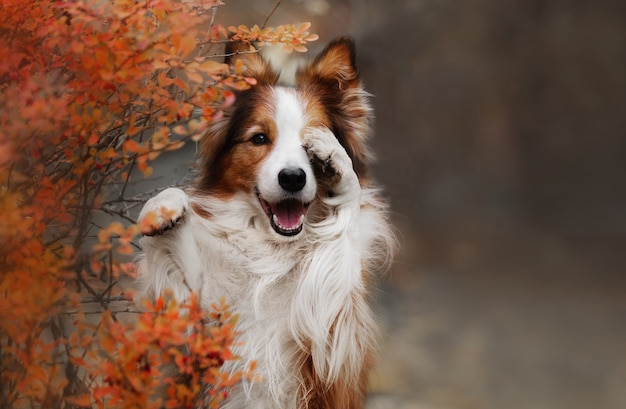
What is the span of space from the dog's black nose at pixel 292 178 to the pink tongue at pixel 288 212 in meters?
0.09

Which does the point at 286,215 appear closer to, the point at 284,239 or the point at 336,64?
the point at 284,239

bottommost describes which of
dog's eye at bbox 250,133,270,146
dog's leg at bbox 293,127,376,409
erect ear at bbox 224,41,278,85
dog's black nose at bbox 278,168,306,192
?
dog's leg at bbox 293,127,376,409

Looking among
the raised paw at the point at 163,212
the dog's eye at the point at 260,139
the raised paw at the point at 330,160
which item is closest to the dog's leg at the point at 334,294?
the raised paw at the point at 330,160

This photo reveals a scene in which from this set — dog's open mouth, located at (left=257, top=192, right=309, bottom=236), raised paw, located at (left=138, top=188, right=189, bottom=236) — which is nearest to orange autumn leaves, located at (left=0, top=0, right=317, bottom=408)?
raised paw, located at (left=138, top=188, right=189, bottom=236)

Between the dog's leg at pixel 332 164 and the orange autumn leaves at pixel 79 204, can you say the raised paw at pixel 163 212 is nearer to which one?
the orange autumn leaves at pixel 79 204

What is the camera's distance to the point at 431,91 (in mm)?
2873

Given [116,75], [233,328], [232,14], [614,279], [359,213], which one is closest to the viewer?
[116,75]

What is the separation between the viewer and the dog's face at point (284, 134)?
7.32 feet

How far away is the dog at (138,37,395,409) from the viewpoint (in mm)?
2225

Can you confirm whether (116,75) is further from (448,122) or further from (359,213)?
(448,122)

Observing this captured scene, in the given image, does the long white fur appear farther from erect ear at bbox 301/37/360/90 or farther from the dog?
erect ear at bbox 301/37/360/90

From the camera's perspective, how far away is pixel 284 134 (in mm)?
2305

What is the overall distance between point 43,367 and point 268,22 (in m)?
1.42

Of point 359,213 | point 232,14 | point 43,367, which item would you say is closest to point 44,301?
point 43,367
